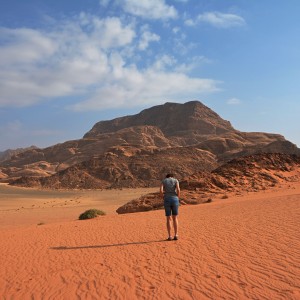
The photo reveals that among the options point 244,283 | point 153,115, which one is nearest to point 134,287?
point 244,283

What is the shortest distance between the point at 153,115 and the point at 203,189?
13887 cm

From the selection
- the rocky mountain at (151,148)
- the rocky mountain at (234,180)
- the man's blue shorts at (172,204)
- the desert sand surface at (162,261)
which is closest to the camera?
the desert sand surface at (162,261)

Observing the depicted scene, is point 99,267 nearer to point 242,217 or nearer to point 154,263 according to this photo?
point 154,263

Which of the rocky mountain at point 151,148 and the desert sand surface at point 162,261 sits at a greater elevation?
the rocky mountain at point 151,148

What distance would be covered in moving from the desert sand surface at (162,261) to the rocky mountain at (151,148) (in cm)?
4822

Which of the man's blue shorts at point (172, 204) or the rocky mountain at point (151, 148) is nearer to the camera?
the man's blue shorts at point (172, 204)

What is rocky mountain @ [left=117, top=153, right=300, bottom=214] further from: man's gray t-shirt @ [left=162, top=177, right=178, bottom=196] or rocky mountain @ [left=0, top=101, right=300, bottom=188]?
rocky mountain @ [left=0, top=101, right=300, bottom=188]

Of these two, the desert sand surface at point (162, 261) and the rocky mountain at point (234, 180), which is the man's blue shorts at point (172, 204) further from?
the rocky mountain at point (234, 180)

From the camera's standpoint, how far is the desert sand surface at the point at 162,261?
20.5 ft

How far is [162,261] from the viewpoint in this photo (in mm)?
7918

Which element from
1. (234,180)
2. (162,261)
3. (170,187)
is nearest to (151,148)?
(234,180)

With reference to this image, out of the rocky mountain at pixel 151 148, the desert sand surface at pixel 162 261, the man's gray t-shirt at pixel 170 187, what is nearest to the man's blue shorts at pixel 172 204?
the man's gray t-shirt at pixel 170 187

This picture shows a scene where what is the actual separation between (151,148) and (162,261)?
7263 cm

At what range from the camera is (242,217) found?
41.4 feet
